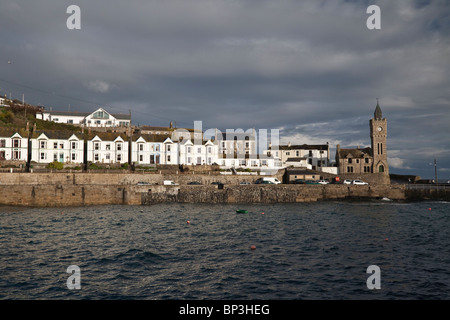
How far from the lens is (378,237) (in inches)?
1126

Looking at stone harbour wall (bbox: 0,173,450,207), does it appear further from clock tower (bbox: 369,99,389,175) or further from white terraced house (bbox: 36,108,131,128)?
white terraced house (bbox: 36,108,131,128)

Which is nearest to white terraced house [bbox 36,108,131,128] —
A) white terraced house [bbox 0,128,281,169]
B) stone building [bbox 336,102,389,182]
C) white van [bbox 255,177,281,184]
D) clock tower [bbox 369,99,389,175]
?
white terraced house [bbox 0,128,281,169]

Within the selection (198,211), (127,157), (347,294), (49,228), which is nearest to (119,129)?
(127,157)

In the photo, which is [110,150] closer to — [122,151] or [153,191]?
[122,151]

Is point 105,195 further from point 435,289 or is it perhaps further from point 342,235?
point 435,289

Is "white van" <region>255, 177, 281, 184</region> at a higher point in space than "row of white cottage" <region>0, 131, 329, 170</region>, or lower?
lower

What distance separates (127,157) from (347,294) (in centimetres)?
6912

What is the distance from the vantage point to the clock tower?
3359 inches

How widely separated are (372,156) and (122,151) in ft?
215

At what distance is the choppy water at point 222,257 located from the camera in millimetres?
15938

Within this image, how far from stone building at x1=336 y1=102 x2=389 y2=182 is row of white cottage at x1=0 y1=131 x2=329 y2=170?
359 inches

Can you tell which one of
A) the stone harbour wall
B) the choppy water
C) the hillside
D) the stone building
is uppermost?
the hillside

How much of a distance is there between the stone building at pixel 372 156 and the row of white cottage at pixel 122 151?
913cm
